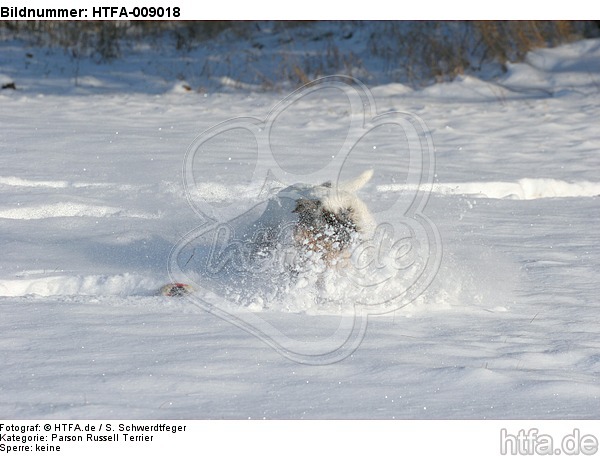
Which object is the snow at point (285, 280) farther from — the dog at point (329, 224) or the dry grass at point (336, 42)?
the dry grass at point (336, 42)

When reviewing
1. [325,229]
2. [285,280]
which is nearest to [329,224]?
[325,229]

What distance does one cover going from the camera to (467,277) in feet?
14.3

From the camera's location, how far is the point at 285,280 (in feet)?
13.2

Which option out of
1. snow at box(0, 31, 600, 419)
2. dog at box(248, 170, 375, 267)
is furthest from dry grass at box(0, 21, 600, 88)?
dog at box(248, 170, 375, 267)

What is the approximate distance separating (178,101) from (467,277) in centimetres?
596

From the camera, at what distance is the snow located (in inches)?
111

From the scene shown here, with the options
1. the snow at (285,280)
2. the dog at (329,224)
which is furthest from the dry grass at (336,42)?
the dog at (329,224)

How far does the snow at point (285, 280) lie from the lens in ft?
9.23

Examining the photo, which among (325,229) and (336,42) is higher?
(336,42)

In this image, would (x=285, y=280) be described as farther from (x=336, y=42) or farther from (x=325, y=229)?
(x=336, y=42)

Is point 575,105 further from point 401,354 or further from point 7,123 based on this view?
point 401,354

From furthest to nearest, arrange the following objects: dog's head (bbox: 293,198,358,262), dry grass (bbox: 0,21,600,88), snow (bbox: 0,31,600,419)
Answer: dry grass (bbox: 0,21,600,88) < dog's head (bbox: 293,198,358,262) < snow (bbox: 0,31,600,419)

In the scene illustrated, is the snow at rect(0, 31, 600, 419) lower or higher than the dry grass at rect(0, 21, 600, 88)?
lower

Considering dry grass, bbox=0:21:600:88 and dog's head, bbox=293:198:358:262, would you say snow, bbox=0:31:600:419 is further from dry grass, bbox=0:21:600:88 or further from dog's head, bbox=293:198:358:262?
dry grass, bbox=0:21:600:88
